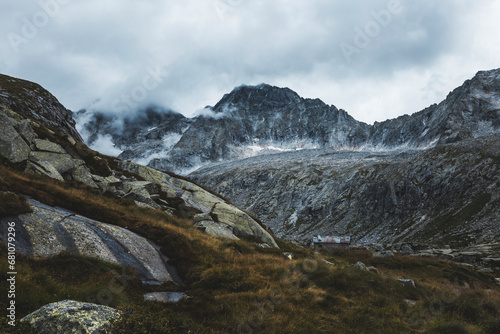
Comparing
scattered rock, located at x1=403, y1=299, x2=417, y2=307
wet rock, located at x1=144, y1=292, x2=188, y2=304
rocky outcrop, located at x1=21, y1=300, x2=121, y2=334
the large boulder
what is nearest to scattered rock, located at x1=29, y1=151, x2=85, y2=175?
the large boulder

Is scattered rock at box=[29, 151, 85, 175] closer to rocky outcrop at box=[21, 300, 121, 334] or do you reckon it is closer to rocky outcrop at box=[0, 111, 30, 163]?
rocky outcrop at box=[0, 111, 30, 163]

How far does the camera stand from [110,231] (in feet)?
51.9

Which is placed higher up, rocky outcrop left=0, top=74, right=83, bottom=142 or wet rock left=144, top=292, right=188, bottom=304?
rocky outcrop left=0, top=74, right=83, bottom=142

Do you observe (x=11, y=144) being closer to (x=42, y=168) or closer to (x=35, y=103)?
(x=42, y=168)

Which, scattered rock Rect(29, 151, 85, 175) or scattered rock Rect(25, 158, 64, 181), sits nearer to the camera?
scattered rock Rect(25, 158, 64, 181)

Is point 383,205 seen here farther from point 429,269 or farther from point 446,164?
point 429,269

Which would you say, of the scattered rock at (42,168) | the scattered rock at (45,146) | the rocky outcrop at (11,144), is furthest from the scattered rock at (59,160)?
the rocky outcrop at (11,144)

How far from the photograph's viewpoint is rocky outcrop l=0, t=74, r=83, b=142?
68250 mm

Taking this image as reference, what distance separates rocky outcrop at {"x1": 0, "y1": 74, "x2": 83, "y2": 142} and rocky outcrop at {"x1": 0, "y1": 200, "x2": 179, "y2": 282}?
64.7m

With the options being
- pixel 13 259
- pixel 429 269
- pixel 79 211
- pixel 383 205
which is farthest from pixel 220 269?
pixel 383 205

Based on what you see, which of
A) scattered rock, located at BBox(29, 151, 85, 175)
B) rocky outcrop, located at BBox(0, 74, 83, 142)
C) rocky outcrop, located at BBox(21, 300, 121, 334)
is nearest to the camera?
rocky outcrop, located at BBox(21, 300, 121, 334)

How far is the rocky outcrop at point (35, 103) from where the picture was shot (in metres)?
68.2

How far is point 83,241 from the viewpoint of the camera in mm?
13547

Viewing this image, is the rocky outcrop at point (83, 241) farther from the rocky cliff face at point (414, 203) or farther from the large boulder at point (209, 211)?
the rocky cliff face at point (414, 203)
